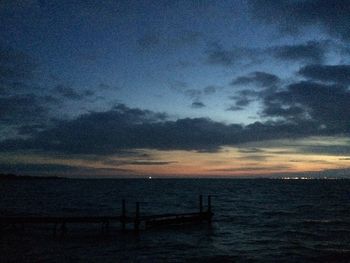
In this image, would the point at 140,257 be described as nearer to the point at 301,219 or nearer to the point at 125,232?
the point at 125,232

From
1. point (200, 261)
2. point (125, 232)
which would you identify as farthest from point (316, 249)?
point (125, 232)

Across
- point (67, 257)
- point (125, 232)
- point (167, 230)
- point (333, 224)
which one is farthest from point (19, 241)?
point (333, 224)

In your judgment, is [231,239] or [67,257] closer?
[67,257]

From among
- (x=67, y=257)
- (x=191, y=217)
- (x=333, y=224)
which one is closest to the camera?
(x=67, y=257)

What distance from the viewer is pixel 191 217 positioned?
139ft

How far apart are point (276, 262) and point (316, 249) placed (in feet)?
20.0

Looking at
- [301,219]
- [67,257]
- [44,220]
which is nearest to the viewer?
[67,257]

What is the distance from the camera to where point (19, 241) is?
1175 inches

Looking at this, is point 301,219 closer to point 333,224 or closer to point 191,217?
point 333,224

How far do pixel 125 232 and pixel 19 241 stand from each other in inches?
368

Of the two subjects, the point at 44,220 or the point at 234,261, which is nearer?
the point at 234,261

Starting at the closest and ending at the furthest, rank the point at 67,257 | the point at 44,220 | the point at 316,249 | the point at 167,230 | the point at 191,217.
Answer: the point at 67,257, the point at 316,249, the point at 44,220, the point at 167,230, the point at 191,217

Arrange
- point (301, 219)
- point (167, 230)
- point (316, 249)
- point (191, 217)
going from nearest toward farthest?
point (316, 249) → point (167, 230) → point (191, 217) → point (301, 219)

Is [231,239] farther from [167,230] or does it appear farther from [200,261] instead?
[200,261]
